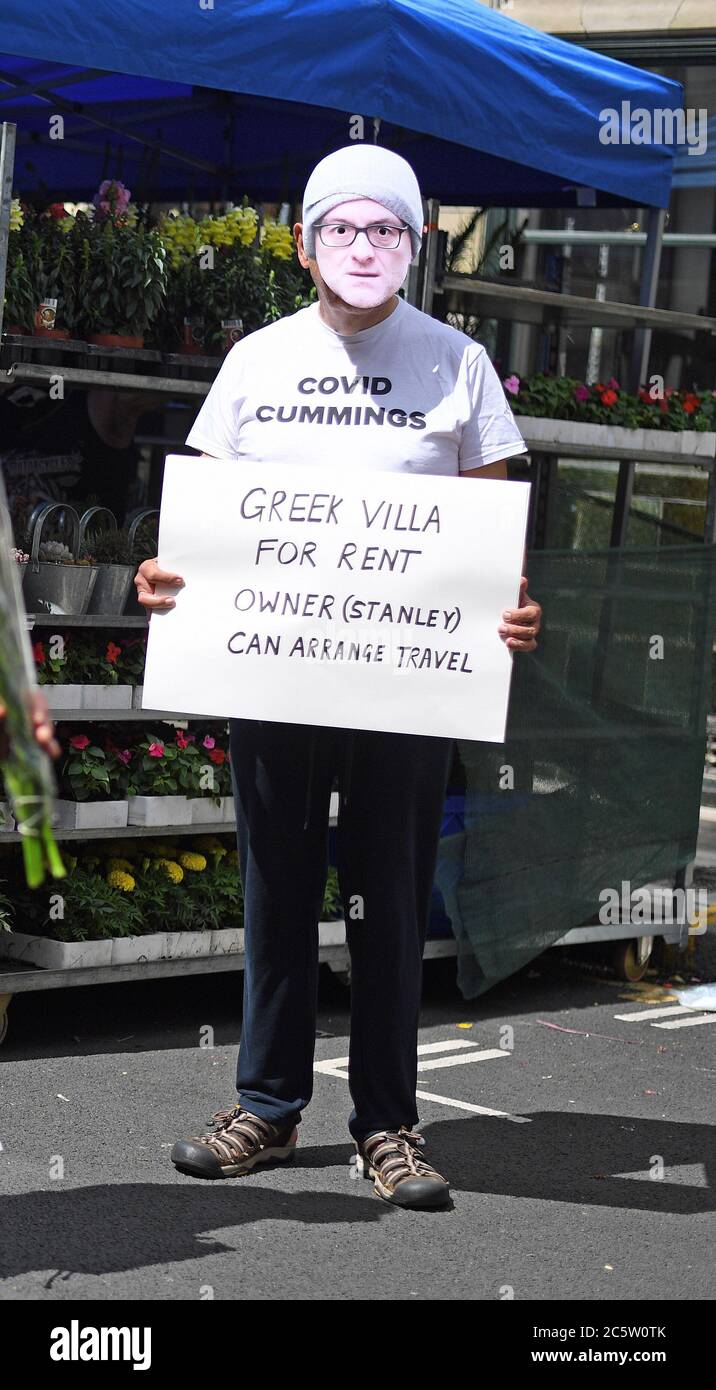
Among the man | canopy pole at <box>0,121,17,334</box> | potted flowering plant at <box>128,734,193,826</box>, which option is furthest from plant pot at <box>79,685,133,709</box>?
the man

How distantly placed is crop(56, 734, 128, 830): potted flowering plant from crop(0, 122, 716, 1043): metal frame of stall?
0.05m

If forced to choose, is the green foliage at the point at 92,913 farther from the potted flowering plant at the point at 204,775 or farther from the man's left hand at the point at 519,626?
the man's left hand at the point at 519,626

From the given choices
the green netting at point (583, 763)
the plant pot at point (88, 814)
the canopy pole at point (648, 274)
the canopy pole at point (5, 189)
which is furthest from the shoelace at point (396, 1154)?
the canopy pole at point (648, 274)

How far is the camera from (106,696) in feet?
18.5

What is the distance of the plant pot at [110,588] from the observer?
5.64 meters

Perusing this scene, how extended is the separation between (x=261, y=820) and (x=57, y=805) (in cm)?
150

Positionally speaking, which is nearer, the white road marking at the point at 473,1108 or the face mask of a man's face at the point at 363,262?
the face mask of a man's face at the point at 363,262

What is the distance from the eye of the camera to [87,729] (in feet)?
19.0

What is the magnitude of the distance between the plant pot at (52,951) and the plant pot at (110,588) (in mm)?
1039

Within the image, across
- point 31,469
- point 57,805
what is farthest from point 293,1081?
point 31,469

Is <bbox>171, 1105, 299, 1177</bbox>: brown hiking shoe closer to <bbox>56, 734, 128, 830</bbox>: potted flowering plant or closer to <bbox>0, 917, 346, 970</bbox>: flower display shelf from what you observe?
<bbox>0, 917, 346, 970</bbox>: flower display shelf

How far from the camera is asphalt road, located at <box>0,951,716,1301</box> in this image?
3768 mm

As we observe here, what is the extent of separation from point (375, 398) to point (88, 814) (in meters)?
2.07

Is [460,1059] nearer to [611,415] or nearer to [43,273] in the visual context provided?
[611,415]
